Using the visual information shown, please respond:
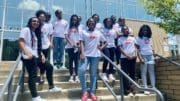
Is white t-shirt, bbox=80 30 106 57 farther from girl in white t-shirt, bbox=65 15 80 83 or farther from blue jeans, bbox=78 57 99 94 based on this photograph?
girl in white t-shirt, bbox=65 15 80 83

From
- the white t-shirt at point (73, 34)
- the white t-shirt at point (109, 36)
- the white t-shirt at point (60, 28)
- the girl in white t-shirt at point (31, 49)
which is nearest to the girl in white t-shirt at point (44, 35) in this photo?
the white t-shirt at point (60, 28)

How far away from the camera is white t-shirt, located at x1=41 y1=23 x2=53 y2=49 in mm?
6887

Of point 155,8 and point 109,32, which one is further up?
point 155,8

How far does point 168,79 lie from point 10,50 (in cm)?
907

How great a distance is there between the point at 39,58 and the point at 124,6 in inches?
518

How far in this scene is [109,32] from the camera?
7.67 metres

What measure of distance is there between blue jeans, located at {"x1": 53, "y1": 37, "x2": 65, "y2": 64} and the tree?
4.15 meters

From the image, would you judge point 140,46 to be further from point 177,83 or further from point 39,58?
point 39,58

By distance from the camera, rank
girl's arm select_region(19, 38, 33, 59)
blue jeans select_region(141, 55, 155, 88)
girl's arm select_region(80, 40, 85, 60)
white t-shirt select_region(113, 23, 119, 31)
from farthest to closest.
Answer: white t-shirt select_region(113, 23, 119, 31), blue jeans select_region(141, 55, 155, 88), girl's arm select_region(80, 40, 85, 60), girl's arm select_region(19, 38, 33, 59)

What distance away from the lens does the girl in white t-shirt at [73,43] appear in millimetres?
7112

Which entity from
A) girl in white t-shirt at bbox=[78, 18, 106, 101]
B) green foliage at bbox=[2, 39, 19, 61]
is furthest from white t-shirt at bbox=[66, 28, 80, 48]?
green foliage at bbox=[2, 39, 19, 61]

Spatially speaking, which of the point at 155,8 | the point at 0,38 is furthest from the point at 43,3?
the point at 155,8

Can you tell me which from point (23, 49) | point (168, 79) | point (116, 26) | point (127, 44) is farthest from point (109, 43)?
point (23, 49)

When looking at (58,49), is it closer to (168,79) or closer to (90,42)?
(90,42)
